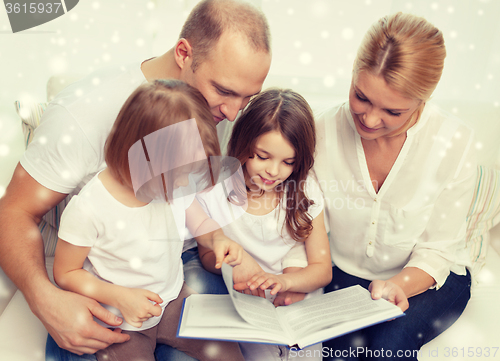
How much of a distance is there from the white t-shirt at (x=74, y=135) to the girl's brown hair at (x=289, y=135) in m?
0.36

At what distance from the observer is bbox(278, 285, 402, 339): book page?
0.87m

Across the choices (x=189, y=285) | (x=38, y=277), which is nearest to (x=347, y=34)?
(x=189, y=285)

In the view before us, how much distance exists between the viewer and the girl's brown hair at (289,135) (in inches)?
42.7

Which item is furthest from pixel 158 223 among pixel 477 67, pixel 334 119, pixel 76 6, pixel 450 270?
pixel 477 67

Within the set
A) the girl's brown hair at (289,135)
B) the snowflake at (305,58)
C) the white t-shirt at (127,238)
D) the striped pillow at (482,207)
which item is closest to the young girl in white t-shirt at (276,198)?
the girl's brown hair at (289,135)

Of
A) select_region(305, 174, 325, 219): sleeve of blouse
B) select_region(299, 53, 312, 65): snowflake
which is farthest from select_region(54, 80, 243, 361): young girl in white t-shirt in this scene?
select_region(299, 53, 312, 65): snowflake

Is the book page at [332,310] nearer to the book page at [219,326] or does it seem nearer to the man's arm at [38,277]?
the book page at [219,326]

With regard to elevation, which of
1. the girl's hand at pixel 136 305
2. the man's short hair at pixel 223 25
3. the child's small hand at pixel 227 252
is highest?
the man's short hair at pixel 223 25

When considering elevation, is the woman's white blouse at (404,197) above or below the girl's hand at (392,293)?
above

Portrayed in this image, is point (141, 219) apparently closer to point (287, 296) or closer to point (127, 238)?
point (127, 238)

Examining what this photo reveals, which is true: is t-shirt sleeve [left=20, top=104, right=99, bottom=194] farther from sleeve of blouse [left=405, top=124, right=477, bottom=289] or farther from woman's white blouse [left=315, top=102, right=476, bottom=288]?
sleeve of blouse [left=405, top=124, right=477, bottom=289]

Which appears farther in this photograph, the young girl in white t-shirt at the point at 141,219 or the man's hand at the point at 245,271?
the man's hand at the point at 245,271

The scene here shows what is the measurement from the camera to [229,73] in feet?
3.37

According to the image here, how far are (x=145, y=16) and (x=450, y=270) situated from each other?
1.94 metres
